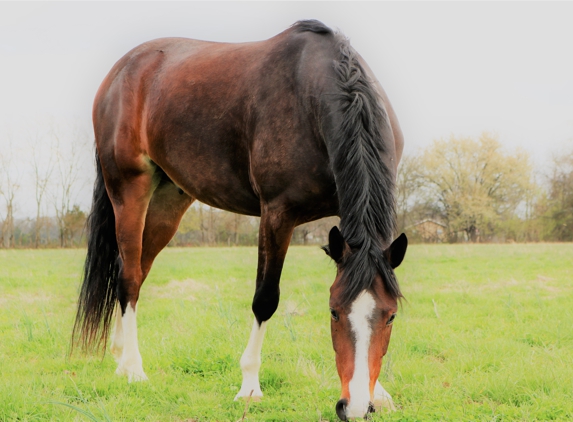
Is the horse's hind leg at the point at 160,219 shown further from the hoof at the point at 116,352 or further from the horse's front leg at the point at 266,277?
the horse's front leg at the point at 266,277

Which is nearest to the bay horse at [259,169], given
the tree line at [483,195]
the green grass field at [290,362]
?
the green grass field at [290,362]

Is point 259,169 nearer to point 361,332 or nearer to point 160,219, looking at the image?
point 361,332

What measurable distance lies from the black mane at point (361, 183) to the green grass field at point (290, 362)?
0.60 m

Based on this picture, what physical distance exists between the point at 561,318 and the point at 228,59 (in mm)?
5243

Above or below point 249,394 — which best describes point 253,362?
above

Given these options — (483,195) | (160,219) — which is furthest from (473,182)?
(160,219)

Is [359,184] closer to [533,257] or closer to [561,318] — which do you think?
[561,318]

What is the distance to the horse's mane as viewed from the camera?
2703 millimetres

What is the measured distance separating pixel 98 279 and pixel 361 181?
10.4ft

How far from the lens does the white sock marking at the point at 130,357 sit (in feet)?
14.1

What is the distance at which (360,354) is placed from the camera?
2.59 m

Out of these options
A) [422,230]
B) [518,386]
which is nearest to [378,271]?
[518,386]

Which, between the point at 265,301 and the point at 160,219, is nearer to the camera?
the point at 265,301

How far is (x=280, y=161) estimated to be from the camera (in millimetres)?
3504
